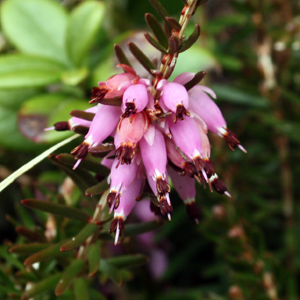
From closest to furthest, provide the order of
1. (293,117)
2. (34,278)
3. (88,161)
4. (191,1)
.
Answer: (191,1)
(88,161)
(34,278)
(293,117)

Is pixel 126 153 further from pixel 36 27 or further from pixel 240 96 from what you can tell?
pixel 240 96

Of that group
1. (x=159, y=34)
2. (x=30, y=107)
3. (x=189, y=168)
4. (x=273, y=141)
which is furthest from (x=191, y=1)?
(x=273, y=141)

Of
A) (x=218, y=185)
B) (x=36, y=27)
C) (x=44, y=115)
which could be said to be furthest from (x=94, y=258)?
(x=36, y=27)

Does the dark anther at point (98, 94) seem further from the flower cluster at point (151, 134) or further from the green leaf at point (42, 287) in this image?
the green leaf at point (42, 287)

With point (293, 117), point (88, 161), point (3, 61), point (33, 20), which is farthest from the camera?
point (293, 117)

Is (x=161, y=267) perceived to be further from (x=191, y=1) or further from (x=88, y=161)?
(x=191, y=1)

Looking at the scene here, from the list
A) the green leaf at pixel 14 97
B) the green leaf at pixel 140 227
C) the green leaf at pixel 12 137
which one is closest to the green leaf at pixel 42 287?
the green leaf at pixel 140 227

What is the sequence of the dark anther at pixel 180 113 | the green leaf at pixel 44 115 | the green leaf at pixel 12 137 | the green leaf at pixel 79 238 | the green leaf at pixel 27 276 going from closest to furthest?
the dark anther at pixel 180 113 → the green leaf at pixel 79 238 → the green leaf at pixel 27 276 → the green leaf at pixel 44 115 → the green leaf at pixel 12 137

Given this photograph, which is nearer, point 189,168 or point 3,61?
point 189,168
